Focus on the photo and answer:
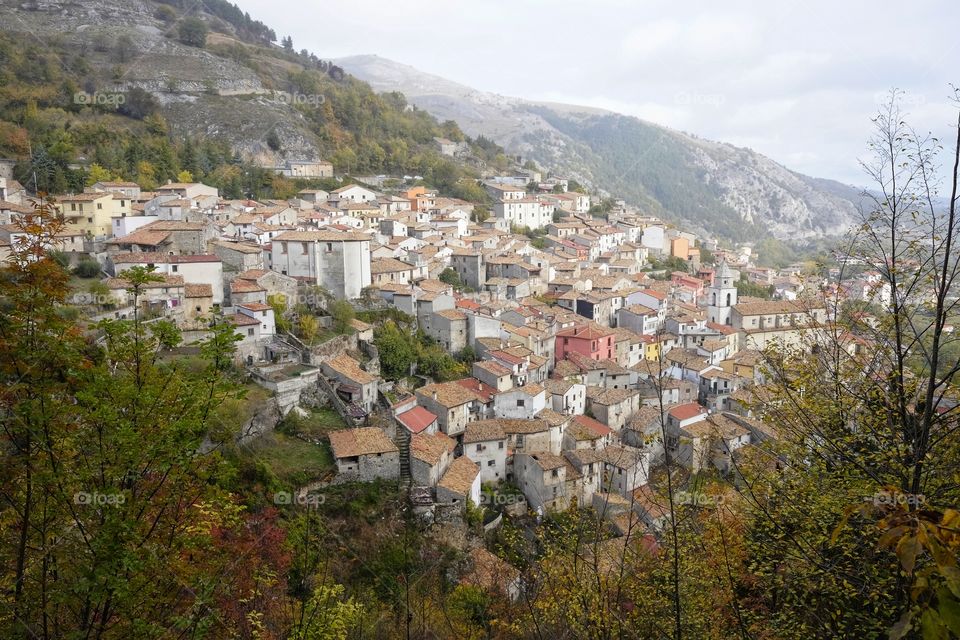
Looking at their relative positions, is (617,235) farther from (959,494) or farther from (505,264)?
(959,494)

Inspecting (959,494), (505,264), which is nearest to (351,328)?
(505,264)

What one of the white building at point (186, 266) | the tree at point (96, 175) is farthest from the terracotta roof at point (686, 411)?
the tree at point (96, 175)

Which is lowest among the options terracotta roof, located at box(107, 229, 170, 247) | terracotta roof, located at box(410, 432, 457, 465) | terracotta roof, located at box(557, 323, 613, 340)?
terracotta roof, located at box(410, 432, 457, 465)

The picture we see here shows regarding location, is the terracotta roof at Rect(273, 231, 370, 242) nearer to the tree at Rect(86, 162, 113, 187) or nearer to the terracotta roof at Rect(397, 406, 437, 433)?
the terracotta roof at Rect(397, 406, 437, 433)

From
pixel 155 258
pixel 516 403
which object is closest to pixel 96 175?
pixel 155 258

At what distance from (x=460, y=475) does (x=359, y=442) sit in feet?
12.2

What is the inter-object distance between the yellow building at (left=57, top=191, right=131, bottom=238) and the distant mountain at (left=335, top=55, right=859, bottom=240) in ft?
333

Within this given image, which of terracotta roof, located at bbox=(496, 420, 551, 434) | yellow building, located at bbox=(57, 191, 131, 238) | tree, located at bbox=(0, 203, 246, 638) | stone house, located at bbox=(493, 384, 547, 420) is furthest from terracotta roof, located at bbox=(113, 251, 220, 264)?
tree, located at bbox=(0, 203, 246, 638)

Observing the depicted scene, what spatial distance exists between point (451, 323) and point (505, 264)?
11391 millimetres

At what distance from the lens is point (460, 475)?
20625 millimetres

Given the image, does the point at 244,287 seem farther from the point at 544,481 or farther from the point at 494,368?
the point at 544,481

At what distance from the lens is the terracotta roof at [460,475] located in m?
19.8

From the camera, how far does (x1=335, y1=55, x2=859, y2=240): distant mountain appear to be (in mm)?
129750

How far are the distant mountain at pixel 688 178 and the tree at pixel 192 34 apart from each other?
235ft
